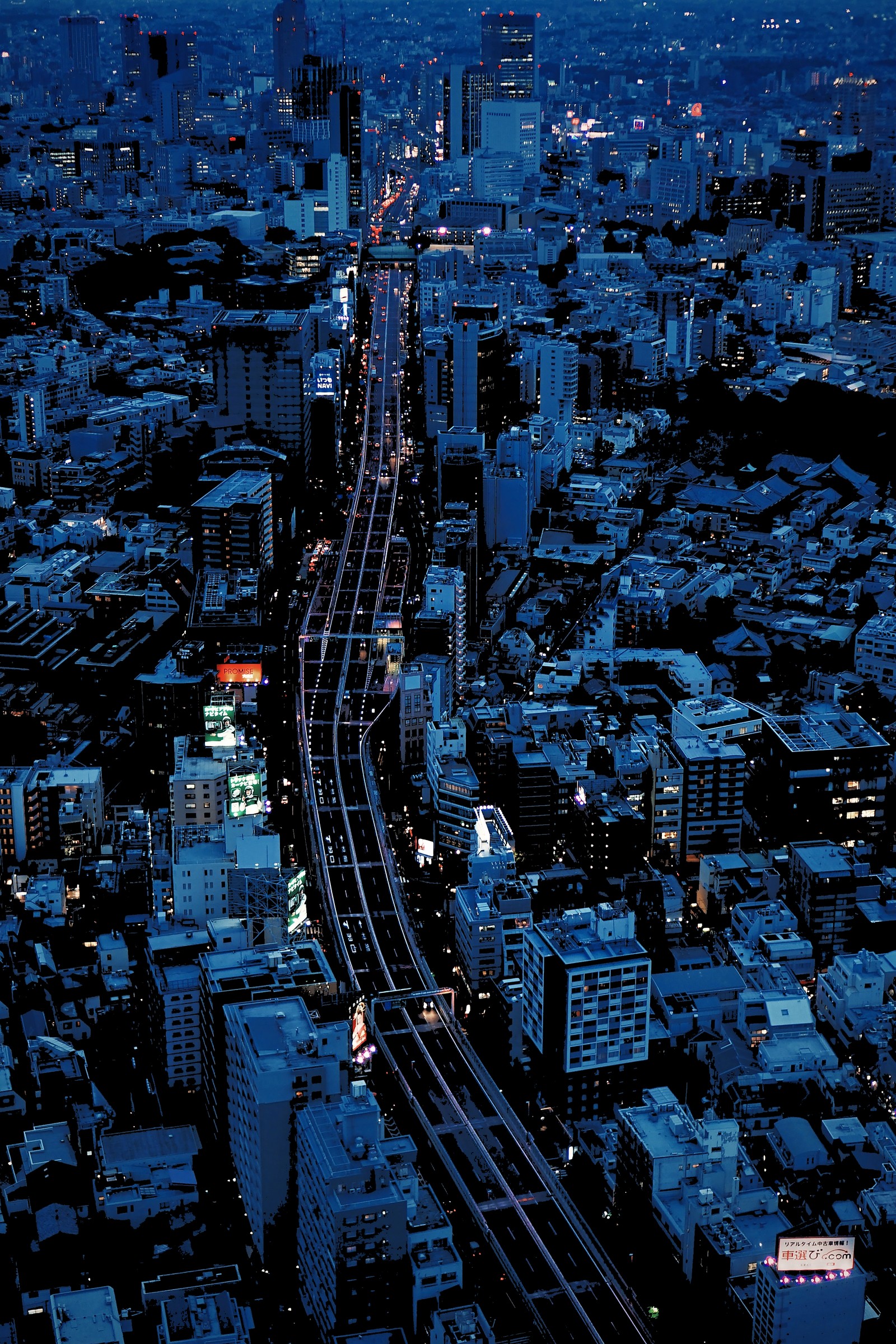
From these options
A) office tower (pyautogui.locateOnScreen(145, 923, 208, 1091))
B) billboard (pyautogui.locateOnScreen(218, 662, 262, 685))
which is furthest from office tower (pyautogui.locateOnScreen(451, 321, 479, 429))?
office tower (pyautogui.locateOnScreen(145, 923, 208, 1091))

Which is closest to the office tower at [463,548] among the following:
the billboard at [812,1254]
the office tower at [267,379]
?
the office tower at [267,379]

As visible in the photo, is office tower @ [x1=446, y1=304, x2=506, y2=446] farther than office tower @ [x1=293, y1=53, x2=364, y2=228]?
No

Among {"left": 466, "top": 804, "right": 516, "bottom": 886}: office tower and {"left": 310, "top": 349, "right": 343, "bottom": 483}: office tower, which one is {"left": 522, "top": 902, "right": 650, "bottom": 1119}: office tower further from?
{"left": 310, "top": 349, "right": 343, "bottom": 483}: office tower

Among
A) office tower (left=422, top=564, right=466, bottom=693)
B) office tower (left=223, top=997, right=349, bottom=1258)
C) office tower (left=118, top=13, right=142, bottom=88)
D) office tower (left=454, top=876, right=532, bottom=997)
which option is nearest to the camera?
office tower (left=223, top=997, right=349, bottom=1258)

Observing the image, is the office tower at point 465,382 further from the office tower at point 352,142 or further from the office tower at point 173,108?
the office tower at point 173,108

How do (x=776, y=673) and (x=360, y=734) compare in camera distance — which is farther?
(x=776, y=673)

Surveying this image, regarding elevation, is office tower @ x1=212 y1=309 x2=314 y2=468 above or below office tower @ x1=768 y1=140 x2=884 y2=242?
below

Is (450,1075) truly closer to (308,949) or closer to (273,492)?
(308,949)

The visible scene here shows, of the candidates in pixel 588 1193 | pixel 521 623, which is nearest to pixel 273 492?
pixel 521 623
